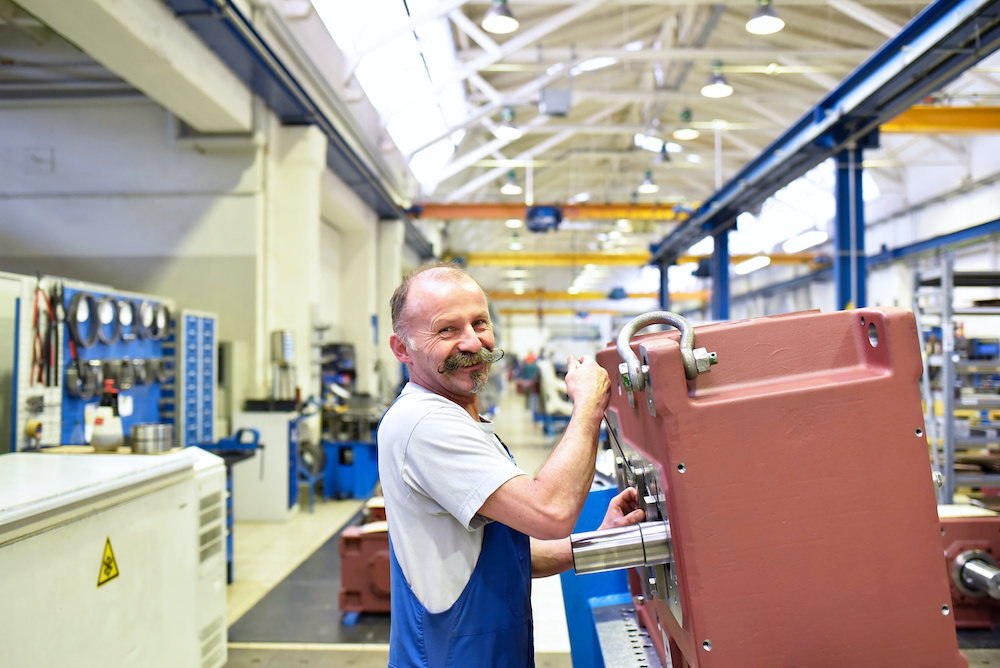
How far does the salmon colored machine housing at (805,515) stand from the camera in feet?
2.60

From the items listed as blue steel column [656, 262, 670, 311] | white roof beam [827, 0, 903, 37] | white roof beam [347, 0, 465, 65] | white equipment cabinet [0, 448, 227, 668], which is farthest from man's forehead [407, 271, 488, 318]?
blue steel column [656, 262, 670, 311]

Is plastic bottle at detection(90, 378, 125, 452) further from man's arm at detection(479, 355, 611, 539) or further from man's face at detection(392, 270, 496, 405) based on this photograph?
man's arm at detection(479, 355, 611, 539)

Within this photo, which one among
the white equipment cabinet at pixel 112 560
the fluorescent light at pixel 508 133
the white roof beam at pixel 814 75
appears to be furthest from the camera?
the fluorescent light at pixel 508 133

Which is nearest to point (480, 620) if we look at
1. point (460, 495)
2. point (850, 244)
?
point (460, 495)

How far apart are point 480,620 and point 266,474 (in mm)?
4738

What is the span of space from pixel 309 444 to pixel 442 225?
9.73 metres

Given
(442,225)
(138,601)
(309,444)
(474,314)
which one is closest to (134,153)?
(309,444)

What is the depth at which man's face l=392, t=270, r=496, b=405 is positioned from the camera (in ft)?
Answer: 3.70

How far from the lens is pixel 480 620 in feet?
3.41

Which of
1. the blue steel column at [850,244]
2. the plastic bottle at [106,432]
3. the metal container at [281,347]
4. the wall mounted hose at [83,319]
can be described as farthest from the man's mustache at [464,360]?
the metal container at [281,347]

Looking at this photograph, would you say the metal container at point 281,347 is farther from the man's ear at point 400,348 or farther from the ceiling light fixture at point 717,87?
the ceiling light fixture at point 717,87

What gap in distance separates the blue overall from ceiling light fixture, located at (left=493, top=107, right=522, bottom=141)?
7.78 m

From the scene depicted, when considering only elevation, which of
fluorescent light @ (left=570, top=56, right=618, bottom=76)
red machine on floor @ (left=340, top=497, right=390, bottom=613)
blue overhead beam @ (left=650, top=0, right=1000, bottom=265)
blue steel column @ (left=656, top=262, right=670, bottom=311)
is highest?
fluorescent light @ (left=570, top=56, right=618, bottom=76)

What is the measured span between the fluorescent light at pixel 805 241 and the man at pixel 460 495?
11.4 metres
